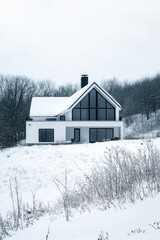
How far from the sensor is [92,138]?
35250 mm

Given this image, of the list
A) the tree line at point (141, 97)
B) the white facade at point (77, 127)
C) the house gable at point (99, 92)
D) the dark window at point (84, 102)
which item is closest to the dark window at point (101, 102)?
the white facade at point (77, 127)

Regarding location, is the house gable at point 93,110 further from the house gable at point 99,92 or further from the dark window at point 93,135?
the dark window at point 93,135

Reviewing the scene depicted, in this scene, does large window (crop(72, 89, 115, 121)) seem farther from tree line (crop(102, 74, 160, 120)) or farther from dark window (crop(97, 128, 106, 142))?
tree line (crop(102, 74, 160, 120))

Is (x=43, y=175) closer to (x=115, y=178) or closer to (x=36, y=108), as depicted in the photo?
(x=115, y=178)

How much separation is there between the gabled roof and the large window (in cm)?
59

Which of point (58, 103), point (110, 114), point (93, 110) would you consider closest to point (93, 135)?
point (93, 110)

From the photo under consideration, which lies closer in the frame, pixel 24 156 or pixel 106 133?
pixel 24 156

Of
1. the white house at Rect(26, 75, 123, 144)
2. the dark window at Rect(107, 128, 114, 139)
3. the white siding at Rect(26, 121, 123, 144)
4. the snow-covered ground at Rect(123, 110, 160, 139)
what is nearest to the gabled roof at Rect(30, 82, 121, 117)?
the white house at Rect(26, 75, 123, 144)

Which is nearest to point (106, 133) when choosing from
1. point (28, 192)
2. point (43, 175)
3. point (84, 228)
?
point (43, 175)

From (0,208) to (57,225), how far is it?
8.58 meters

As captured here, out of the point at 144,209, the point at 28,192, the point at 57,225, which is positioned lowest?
the point at 28,192

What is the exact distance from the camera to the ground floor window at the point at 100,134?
35219 mm

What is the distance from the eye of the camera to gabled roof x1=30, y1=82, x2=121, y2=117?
1380 inches

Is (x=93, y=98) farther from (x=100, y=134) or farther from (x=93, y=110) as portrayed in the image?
(x=100, y=134)
